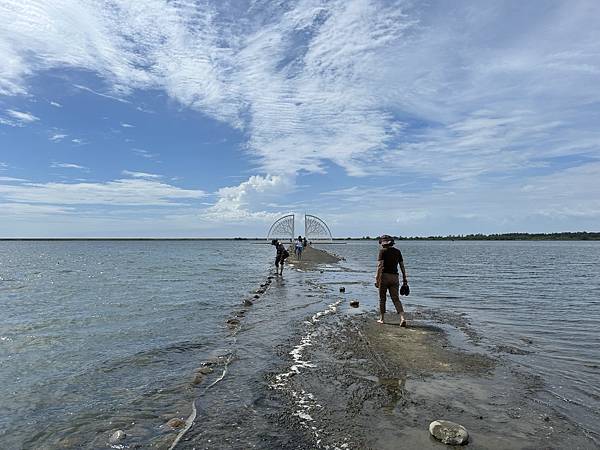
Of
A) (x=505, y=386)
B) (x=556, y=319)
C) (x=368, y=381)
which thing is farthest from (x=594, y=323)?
(x=368, y=381)

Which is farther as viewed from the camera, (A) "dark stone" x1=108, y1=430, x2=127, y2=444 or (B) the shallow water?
(B) the shallow water

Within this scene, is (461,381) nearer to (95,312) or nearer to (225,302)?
(225,302)

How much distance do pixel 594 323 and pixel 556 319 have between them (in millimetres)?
1030

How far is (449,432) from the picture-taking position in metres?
5.11

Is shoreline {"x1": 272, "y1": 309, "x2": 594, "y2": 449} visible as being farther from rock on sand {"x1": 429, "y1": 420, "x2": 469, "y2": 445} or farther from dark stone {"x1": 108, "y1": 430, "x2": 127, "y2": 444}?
dark stone {"x1": 108, "y1": 430, "x2": 127, "y2": 444}

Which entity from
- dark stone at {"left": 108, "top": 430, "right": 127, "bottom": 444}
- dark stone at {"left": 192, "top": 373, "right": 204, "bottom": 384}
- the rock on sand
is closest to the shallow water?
dark stone at {"left": 108, "top": 430, "right": 127, "bottom": 444}

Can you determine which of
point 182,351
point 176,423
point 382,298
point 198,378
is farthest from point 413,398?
point 382,298

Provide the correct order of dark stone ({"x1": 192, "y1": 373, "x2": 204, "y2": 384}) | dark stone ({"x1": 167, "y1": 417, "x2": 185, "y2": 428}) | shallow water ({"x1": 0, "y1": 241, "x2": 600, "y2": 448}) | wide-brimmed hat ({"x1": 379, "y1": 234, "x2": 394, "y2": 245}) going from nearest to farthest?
dark stone ({"x1": 167, "y1": 417, "x2": 185, "y2": 428}) < shallow water ({"x1": 0, "y1": 241, "x2": 600, "y2": 448}) < dark stone ({"x1": 192, "y1": 373, "x2": 204, "y2": 384}) < wide-brimmed hat ({"x1": 379, "y1": 234, "x2": 394, "y2": 245})

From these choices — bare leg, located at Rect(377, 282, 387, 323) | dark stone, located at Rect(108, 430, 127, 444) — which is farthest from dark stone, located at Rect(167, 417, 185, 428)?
bare leg, located at Rect(377, 282, 387, 323)

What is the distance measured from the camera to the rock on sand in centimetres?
503

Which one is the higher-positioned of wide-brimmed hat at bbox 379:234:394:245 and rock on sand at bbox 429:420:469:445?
wide-brimmed hat at bbox 379:234:394:245

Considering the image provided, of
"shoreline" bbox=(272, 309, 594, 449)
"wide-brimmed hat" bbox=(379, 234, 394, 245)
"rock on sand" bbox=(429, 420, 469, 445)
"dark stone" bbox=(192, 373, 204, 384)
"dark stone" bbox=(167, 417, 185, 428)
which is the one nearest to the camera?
"rock on sand" bbox=(429, 420, 469, 445)

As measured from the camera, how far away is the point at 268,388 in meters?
7.09

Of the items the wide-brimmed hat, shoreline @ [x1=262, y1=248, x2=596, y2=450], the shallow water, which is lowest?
the shallow water
